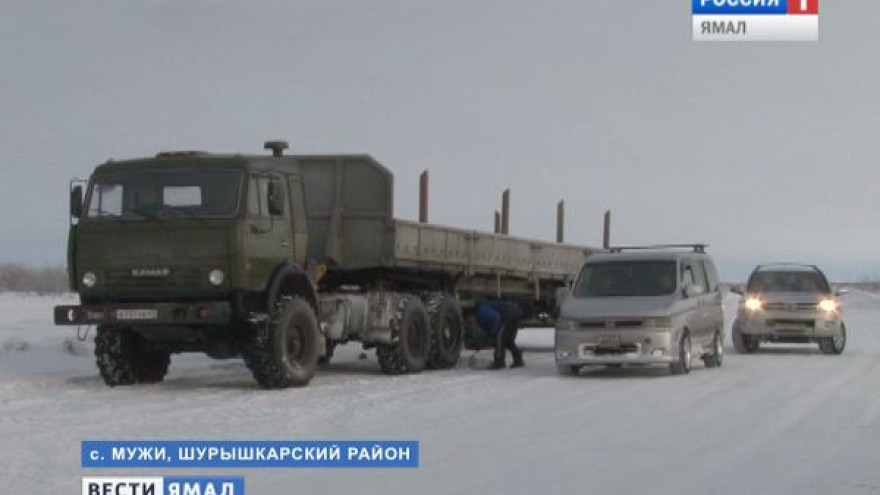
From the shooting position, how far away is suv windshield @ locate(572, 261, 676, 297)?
1817cm

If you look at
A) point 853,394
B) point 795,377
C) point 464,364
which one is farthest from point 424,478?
point 464,364

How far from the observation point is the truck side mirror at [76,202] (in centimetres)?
1528

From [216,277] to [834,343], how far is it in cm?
1273

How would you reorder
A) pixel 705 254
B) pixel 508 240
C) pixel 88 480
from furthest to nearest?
pixel 508 240, pixel 705 254, pixel 88 480

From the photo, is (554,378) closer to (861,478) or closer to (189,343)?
(189,343)

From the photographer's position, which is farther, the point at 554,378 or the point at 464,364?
the point at 464,364

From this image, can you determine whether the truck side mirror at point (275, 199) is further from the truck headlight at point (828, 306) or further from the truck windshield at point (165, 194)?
the truck headlight at point (828, 306)

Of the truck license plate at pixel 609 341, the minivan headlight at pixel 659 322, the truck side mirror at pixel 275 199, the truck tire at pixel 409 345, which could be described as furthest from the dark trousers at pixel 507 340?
the truck side mirror at pixel 275 199

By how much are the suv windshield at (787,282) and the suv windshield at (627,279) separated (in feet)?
19.6

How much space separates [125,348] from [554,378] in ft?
19.1

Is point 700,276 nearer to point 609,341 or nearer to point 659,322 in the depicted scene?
point 659,322

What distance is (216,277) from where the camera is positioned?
48.1ft

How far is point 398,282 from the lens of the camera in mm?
18969

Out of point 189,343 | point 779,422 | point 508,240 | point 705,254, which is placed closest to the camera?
point 779,422
